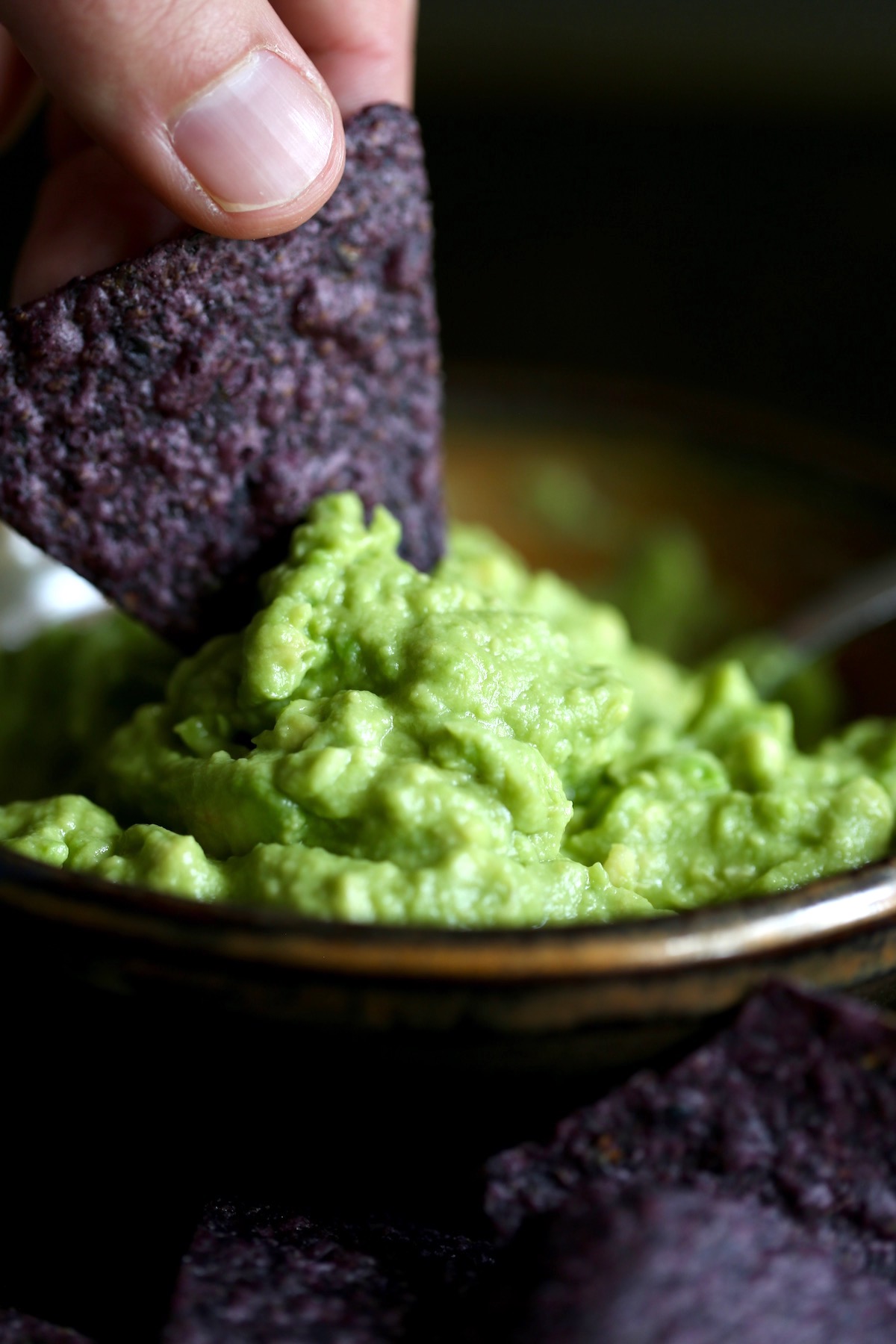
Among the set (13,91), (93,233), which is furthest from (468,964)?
(13,91)

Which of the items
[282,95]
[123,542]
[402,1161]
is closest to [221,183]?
[282,95]

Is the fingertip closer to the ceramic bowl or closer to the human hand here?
the human hand

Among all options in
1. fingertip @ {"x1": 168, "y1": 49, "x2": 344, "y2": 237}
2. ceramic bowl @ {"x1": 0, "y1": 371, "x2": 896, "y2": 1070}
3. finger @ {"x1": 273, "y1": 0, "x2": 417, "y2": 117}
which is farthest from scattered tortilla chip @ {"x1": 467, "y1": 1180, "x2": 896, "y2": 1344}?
finger @ {"x1": 273, "y1": 0, "x2": 417, "y2": 117}

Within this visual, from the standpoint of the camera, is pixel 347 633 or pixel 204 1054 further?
pixel 347 633

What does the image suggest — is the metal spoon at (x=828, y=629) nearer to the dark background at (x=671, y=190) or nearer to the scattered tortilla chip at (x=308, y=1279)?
the scattered tortilla chip at (x=308, y=1279)

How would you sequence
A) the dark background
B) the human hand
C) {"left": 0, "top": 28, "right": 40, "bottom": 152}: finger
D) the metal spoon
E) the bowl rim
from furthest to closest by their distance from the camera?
1. the dark background
2. the metal spoon
3. {"left": 0, "top": 28, "right": 40, "bottom": 152}: finger
4. the human hand
5. the bowl rim

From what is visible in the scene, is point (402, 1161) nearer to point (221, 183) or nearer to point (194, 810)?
point (194, 810)

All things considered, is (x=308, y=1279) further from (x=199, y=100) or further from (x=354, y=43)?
(x=354, y=43)
